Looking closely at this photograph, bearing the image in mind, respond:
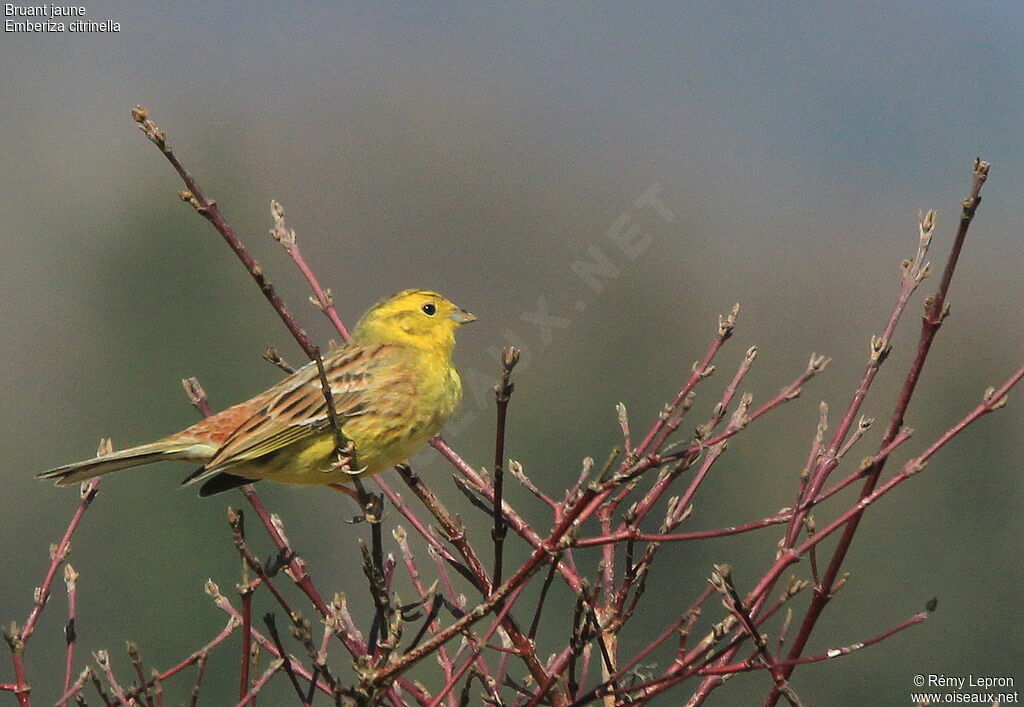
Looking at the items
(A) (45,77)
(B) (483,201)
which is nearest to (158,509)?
(B) (483,201)

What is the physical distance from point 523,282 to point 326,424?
216ft

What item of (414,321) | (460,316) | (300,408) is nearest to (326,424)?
(300,408)

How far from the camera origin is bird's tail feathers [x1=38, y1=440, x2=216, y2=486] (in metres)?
3.39

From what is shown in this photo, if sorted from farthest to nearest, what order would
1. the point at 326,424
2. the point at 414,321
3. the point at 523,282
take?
the point at 523,282 → the point at 414,321 → the point at 326,424

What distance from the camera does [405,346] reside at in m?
4.41

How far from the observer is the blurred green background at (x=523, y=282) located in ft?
125

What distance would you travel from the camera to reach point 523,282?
6969cm

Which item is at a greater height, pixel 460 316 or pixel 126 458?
pixel 126 458


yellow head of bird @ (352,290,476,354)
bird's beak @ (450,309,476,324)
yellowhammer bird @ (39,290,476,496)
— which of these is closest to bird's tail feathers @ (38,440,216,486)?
yellowhammer bird @ (39,290,476,496)

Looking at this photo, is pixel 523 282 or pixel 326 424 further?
pixel 523 282

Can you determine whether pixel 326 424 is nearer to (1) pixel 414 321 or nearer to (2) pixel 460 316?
(1) pixel 414 321

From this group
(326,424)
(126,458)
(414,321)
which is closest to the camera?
(126,458)

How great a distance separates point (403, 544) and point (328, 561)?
3798 cm

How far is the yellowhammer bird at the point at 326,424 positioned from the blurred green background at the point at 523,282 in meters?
0.36
